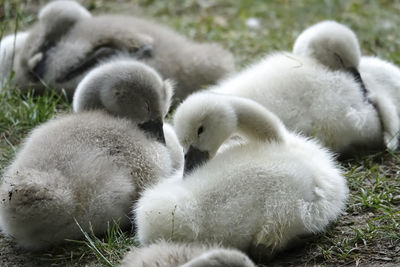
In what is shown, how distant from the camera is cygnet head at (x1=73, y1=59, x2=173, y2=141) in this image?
4.32m

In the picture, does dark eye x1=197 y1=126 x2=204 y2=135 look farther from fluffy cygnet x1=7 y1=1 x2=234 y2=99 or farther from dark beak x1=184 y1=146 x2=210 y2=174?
fluffy cygnet x1=7 y1=1 x2=234 y2=99

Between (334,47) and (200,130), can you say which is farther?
(334,47)

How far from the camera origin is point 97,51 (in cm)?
562

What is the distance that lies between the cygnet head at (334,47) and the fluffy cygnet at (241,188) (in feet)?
3.71

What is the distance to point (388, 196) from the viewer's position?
402 cm

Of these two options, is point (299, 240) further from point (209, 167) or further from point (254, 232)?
point (209, 167)

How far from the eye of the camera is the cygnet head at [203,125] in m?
3.59

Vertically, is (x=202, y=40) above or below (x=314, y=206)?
below

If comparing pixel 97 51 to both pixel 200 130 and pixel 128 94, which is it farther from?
pixel 200 130

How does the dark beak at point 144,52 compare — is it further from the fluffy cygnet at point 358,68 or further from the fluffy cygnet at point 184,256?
the fluffy cygnet at point 184,256

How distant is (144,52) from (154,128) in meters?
1.51

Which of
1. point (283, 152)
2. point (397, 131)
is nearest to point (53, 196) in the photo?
point (283, 152)

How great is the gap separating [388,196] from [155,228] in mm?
1455

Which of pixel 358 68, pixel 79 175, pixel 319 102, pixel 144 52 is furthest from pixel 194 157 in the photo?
pixel 144 52
